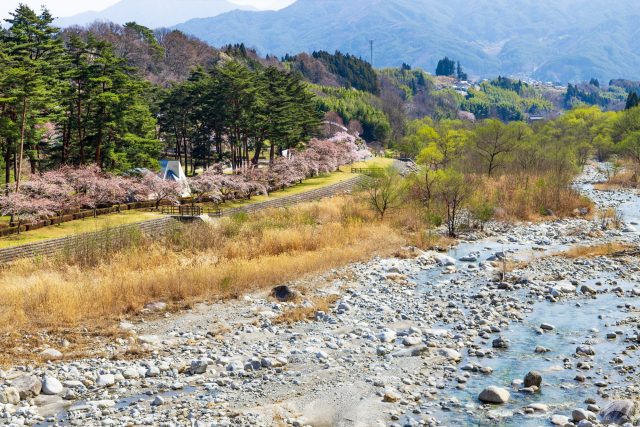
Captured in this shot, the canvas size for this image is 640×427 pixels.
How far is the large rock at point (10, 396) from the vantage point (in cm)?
1658

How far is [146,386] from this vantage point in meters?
18.0

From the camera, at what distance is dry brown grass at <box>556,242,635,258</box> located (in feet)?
121

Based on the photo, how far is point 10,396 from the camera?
16703 mm

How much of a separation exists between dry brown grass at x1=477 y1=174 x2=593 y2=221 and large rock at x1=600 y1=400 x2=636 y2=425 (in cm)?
3575

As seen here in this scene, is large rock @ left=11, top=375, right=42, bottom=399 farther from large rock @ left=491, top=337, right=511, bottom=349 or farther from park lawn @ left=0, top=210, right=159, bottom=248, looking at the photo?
park lawn @ left=0, top=210, right=159, bottom=248

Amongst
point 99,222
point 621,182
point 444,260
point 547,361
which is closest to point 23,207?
point 99,222

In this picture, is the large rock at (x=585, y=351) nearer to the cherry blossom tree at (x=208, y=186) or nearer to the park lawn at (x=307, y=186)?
the park lawn at (x=307, y=186)

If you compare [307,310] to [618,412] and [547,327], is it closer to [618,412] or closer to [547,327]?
[547,327]

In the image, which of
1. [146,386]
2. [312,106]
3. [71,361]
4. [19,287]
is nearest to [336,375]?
[146,386]

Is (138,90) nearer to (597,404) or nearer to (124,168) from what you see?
(124,168)

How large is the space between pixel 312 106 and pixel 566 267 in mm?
52832

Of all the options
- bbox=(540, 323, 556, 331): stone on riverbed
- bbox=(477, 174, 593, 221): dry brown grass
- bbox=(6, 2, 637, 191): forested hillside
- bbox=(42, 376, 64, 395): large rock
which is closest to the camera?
bbox=(42, 376, 64, 395): large rock

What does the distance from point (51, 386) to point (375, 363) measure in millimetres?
9362

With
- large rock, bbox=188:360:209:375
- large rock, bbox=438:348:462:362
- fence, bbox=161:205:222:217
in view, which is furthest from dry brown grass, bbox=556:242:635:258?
fence, bbox=161:205:222:217
